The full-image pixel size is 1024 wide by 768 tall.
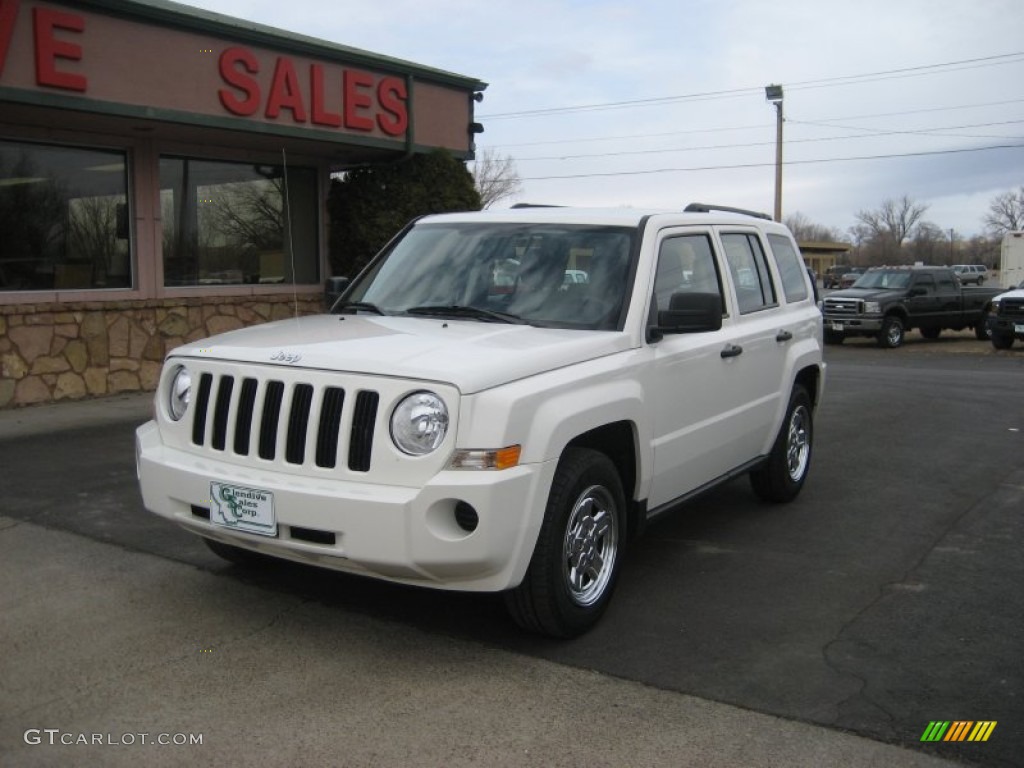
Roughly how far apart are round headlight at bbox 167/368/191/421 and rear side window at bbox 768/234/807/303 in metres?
4.05

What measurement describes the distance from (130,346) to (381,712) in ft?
30.0

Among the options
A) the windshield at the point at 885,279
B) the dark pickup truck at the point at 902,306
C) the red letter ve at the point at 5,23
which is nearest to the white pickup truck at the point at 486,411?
the red letter ve at the point at 5,23

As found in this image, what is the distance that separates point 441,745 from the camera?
3.46m

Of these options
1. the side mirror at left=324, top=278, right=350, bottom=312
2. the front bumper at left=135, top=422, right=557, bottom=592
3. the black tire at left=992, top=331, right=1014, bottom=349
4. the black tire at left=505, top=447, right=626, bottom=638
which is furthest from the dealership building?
the black tire at left=992, top=331, right=1014, bottom=349

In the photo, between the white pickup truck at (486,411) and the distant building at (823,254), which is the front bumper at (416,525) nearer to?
the white pickup truck at (486,411)

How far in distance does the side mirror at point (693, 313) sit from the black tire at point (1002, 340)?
1957 cm

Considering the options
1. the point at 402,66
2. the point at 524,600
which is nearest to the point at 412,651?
the point at 524,600

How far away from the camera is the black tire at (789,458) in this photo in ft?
22.0

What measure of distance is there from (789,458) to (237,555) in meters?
3.82

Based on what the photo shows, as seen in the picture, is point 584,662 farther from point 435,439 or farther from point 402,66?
point 402,66

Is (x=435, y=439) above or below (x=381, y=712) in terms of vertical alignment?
above

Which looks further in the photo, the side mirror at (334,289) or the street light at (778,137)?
the street light at (778,137)

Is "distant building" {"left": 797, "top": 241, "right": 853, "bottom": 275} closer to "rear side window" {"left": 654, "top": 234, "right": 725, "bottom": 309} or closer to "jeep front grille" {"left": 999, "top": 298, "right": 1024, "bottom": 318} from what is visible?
"jeep front grille" {"left": 999, "top": 298, "right": 1024, "bottom": 318}
